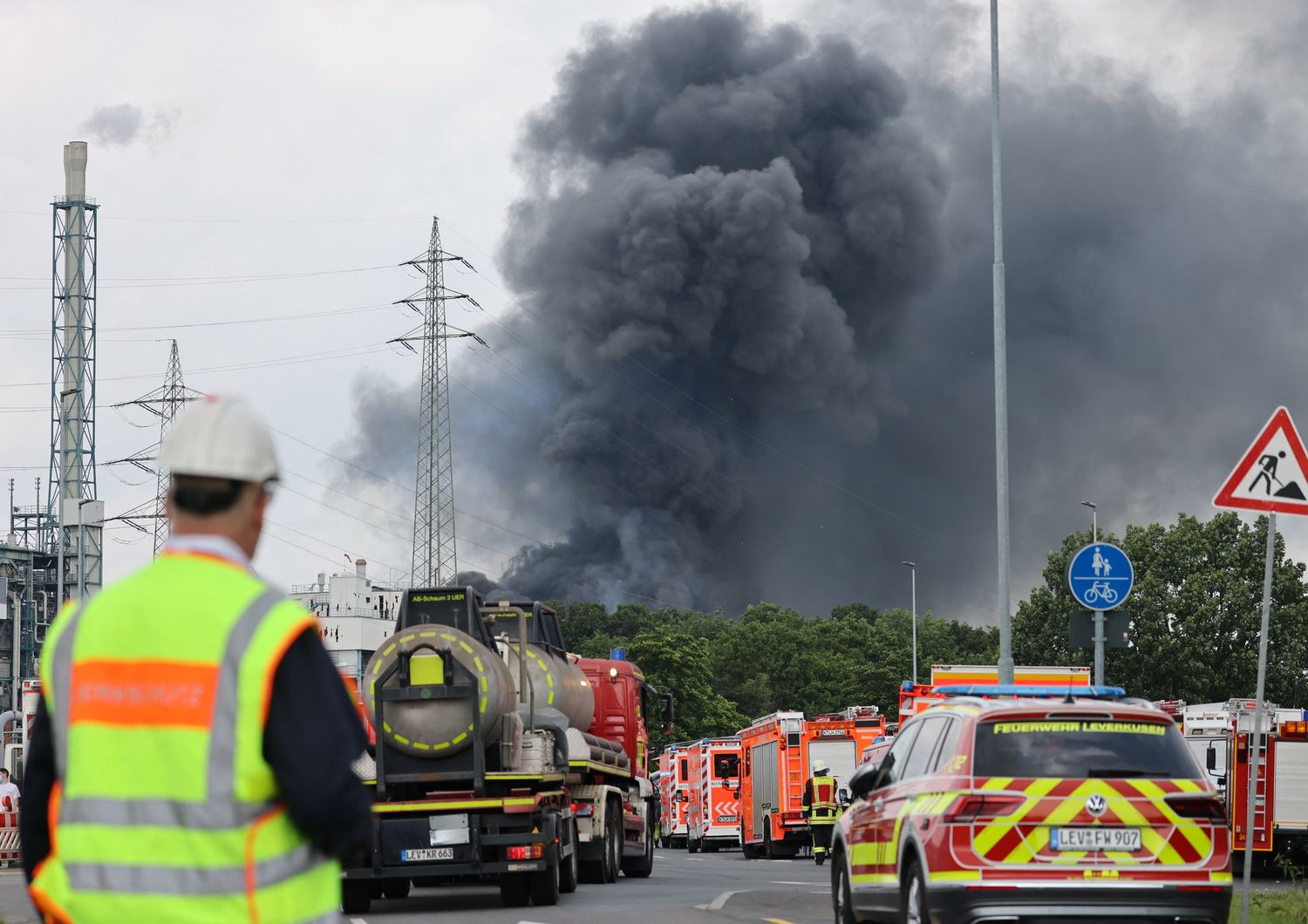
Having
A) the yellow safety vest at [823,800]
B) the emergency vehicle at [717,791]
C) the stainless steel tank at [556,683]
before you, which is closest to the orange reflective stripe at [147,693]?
the stainless steel tank at [556,683]

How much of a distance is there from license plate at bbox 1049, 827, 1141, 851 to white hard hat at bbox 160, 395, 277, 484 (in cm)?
773

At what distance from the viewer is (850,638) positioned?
127875 mm

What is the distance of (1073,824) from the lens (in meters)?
10.6

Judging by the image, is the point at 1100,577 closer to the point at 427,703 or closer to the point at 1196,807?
the point at 427,703

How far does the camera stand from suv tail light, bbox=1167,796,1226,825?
1066 centimetres

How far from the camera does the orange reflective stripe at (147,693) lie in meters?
3.45

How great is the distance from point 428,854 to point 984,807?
31.3ft

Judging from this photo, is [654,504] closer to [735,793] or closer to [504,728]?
[735,793]

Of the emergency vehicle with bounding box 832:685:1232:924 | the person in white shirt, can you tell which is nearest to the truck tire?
the person in white shirt

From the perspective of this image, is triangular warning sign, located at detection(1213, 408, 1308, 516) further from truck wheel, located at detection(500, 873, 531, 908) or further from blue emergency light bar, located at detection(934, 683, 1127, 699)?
truck wheel, located at detection(500, 873, 531, 908)

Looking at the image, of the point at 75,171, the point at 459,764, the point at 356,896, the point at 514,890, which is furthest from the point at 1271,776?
the point at 75,171

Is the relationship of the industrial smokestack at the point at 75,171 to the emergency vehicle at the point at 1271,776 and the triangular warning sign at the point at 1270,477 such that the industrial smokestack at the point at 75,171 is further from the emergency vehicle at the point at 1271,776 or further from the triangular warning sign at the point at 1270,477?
the triangular warning sign at the point at 1270,477

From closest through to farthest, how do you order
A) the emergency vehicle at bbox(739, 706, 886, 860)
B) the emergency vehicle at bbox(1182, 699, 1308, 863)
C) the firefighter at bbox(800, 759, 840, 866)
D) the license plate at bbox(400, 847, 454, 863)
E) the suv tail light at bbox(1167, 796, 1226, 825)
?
the suv tail light at bbox(1167, 796, 1226, 825) → the license plate at bbox(400, 847, 454, 863) → the emergency vehicle at bbox(1182, 699, 1308, 863) → the firefighter at bbox(800, 759, 840, 866) → the emergency vehicle at bbox(739, 706, 886, 860)

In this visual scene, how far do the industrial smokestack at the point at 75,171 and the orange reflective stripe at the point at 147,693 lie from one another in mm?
86924
